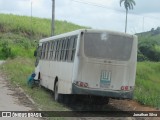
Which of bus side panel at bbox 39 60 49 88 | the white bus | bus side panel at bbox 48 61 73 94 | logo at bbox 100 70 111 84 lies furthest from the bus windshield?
bus side panel at bbox 39 60 49 88

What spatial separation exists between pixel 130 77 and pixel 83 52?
6.31ft

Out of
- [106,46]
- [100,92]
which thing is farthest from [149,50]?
[100,92]

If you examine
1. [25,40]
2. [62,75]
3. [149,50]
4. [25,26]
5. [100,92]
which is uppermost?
[25,26]

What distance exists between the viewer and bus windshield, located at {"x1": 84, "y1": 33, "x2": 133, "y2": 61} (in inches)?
589

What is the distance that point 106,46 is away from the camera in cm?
1507

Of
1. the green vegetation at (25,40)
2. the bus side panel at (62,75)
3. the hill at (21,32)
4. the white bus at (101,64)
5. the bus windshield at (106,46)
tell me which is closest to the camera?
the white bus at (101,64)

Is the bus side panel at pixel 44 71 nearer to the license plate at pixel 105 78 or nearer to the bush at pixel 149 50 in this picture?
the license plate at pixel 105 78

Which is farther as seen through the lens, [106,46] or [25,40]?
[25,40]

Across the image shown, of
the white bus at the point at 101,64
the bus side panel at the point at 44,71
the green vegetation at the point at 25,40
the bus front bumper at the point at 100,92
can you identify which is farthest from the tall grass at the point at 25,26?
the bus front bumper at the point at 100,92

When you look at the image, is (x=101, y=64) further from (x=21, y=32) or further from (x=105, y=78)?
(x=21, y=32)

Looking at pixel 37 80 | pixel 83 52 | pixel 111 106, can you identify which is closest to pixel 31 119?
pixel 83 52

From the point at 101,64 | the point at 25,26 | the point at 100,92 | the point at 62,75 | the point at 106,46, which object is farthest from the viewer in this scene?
the point at 25,26

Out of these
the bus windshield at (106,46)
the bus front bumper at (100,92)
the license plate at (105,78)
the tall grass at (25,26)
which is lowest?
Answer: the bus front bumper at (100,92)

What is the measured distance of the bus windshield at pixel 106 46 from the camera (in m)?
15.0
